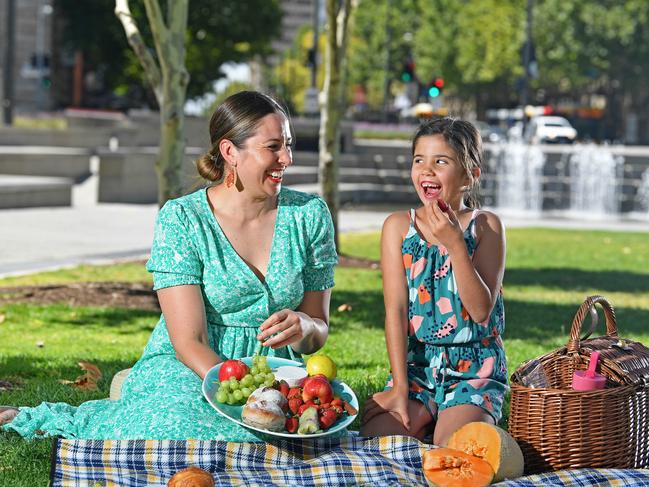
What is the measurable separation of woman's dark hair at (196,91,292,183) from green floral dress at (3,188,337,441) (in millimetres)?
289

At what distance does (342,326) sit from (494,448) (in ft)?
15.9

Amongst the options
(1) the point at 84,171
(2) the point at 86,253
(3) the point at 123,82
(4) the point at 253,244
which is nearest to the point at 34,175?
(1) the point at 84,171

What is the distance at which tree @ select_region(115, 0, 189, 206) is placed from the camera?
391 inches

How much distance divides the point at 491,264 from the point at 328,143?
8674 millimetres

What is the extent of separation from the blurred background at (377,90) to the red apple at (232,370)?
1.63m

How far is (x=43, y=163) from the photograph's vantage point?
23.4m

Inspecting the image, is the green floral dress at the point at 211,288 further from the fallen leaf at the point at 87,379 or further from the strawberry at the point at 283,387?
the fallen leaf at the point at 87,379

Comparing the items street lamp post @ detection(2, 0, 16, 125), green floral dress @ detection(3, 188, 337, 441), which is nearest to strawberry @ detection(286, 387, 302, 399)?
green floral dress @ detection(3, 188, 337, 441)

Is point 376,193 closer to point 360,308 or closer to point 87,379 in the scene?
point 360,308

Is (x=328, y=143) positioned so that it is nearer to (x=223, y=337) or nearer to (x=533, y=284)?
(x=533, y=284)

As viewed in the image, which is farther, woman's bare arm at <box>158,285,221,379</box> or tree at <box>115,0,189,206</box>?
tree at <box>115,0,189,206</box>

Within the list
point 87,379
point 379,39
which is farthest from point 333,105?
point 379,39

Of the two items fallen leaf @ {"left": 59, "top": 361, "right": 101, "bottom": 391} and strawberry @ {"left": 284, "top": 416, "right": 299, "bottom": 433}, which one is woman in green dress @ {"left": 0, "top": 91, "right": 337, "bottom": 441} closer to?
strawberry @ {"left": 284, "top": 416, "right": 299, "bottom": 433}

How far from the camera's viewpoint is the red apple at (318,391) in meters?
4.51
